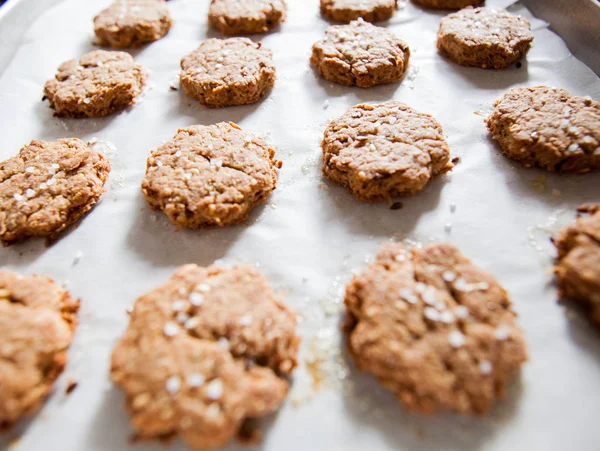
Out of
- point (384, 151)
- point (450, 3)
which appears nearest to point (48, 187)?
point (384, 151)

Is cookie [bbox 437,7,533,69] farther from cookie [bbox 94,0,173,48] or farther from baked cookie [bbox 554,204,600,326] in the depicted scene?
cookie [bbox 94,0,173,48]

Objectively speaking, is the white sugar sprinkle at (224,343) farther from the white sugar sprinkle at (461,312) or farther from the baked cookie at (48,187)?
the baked cookie at (48,187)

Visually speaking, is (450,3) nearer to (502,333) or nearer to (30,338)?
(502,333)

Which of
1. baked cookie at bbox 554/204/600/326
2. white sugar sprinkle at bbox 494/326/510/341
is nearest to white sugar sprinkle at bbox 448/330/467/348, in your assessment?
white sugar sprinkle at bbox 494/326/510/341

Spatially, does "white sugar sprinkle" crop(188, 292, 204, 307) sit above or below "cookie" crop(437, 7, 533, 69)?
below

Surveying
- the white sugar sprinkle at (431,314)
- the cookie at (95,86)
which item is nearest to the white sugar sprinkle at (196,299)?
the white sugar sprinkle at (431,314)

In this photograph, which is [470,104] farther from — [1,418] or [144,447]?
[1,418]

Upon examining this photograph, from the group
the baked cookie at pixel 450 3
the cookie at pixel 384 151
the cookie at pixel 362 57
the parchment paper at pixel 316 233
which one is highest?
the baked cookie at pixel 450 3

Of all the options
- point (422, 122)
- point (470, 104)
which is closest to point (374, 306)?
point (422, 122)
